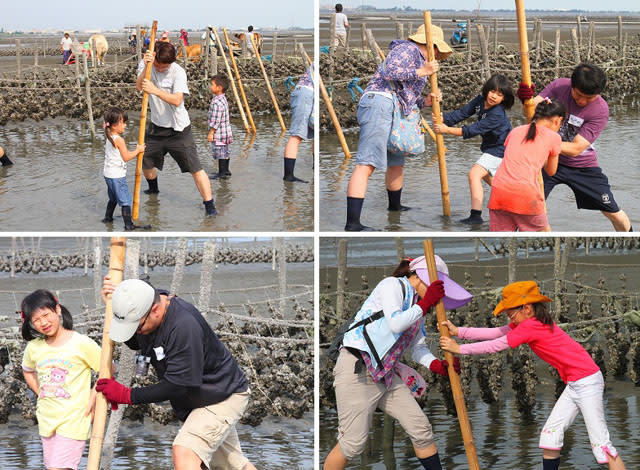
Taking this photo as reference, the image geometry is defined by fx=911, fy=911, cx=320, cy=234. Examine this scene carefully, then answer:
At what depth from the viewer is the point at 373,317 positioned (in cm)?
494

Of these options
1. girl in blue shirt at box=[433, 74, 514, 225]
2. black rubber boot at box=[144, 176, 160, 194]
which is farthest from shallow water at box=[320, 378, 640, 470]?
black rubber boot at box=[144, 176, 160, 194]

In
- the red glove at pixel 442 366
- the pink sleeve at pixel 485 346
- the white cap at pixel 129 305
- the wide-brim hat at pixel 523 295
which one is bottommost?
the red glove at pixel 442 366

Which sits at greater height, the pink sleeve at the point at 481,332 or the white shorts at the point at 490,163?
the white shorts at the point at 490,163

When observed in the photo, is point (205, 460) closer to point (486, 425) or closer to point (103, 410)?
point (103, 410)

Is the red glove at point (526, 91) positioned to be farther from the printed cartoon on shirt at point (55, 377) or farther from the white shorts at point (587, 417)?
the printed cartoon on shirt at point (55, 377)

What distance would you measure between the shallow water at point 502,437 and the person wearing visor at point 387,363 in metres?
1.43

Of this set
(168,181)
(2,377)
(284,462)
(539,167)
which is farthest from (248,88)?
(539,167)

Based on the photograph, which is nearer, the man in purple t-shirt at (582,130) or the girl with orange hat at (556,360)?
the girl with orange hat at (556,360)

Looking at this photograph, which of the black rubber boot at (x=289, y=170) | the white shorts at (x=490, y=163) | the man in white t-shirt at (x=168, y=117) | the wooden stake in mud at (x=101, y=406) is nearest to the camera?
the wooden stake in mud at (x=101, y=406)

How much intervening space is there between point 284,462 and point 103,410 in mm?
2883

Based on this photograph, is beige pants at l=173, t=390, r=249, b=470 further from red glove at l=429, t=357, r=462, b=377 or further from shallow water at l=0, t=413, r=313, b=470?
shallow water at l=0, t=413, r=313, b=470

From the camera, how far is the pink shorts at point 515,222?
18.9ft

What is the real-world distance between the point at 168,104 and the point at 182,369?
3508 mm

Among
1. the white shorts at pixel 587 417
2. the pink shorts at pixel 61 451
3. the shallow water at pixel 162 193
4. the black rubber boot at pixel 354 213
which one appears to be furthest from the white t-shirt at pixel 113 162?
the white shorts at pixel 587 417
